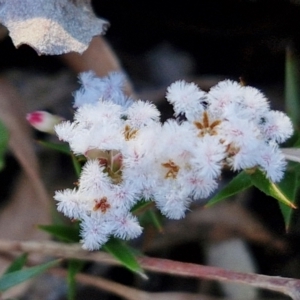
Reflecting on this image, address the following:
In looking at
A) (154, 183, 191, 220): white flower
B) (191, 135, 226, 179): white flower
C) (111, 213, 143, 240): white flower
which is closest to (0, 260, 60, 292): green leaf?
(111, 213, 143, 240): white flower

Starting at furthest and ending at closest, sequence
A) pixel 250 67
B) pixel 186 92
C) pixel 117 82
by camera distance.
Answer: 1. pixel 250 67
2. pixel 117 82
3. pixel 186 92

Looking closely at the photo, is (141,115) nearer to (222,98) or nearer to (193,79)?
(222,98)

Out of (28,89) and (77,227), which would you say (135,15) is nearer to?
(28,89)

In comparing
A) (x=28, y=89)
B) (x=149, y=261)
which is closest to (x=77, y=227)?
(x=149, y=261)

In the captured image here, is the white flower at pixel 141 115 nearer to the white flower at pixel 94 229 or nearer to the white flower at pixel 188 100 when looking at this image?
the white flower at pixel 188 100

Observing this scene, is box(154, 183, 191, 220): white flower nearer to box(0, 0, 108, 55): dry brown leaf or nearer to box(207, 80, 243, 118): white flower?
box(207, 80, 243, 118): white flower

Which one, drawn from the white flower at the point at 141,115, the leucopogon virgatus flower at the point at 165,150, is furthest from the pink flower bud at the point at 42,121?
the white flower at the point at 141,115

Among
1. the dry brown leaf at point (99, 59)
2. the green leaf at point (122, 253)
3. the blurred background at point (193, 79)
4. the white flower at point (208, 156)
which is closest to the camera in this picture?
the white flower at point (208, 156)
